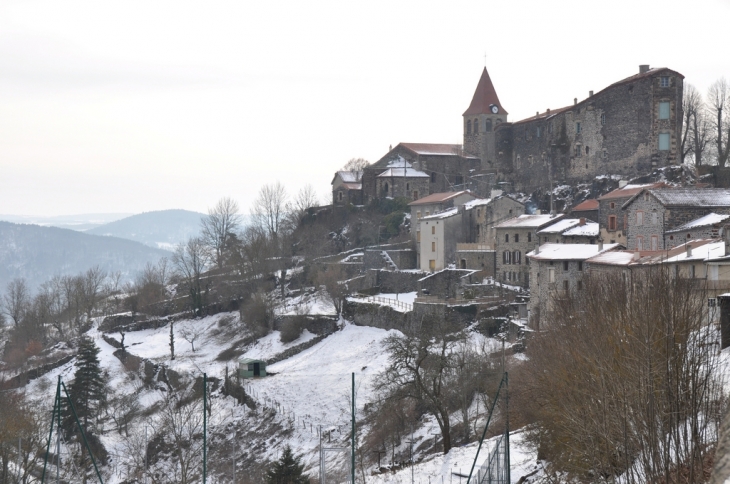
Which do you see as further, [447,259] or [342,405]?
[447,259]

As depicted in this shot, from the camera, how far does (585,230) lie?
48344 millimetres

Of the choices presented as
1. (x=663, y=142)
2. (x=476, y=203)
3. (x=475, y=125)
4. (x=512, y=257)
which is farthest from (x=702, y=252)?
(x=475, y=125)

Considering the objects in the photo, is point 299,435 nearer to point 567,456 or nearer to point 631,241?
point 631,241

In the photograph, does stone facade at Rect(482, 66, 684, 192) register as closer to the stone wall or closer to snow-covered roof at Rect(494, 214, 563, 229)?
snow-covered roof at Rect(494, 214, 563, 229)

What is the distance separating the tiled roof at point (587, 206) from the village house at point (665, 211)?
928 cm

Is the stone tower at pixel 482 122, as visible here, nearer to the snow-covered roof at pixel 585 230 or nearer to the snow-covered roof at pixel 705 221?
the snow-covered roof at pixel 585 230

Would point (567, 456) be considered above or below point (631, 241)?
below

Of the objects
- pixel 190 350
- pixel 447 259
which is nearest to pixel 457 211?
pixel 447 259

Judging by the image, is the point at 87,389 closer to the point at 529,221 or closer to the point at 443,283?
the point at 443,283

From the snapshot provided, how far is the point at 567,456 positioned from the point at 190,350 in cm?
4484

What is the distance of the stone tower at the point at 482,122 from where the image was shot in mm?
75188

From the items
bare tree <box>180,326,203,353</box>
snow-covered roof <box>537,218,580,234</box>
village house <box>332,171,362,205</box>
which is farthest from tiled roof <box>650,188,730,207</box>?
village house <box>332,171,362,205</box>

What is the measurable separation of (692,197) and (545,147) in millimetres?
25639

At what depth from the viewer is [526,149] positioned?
2704 inches
